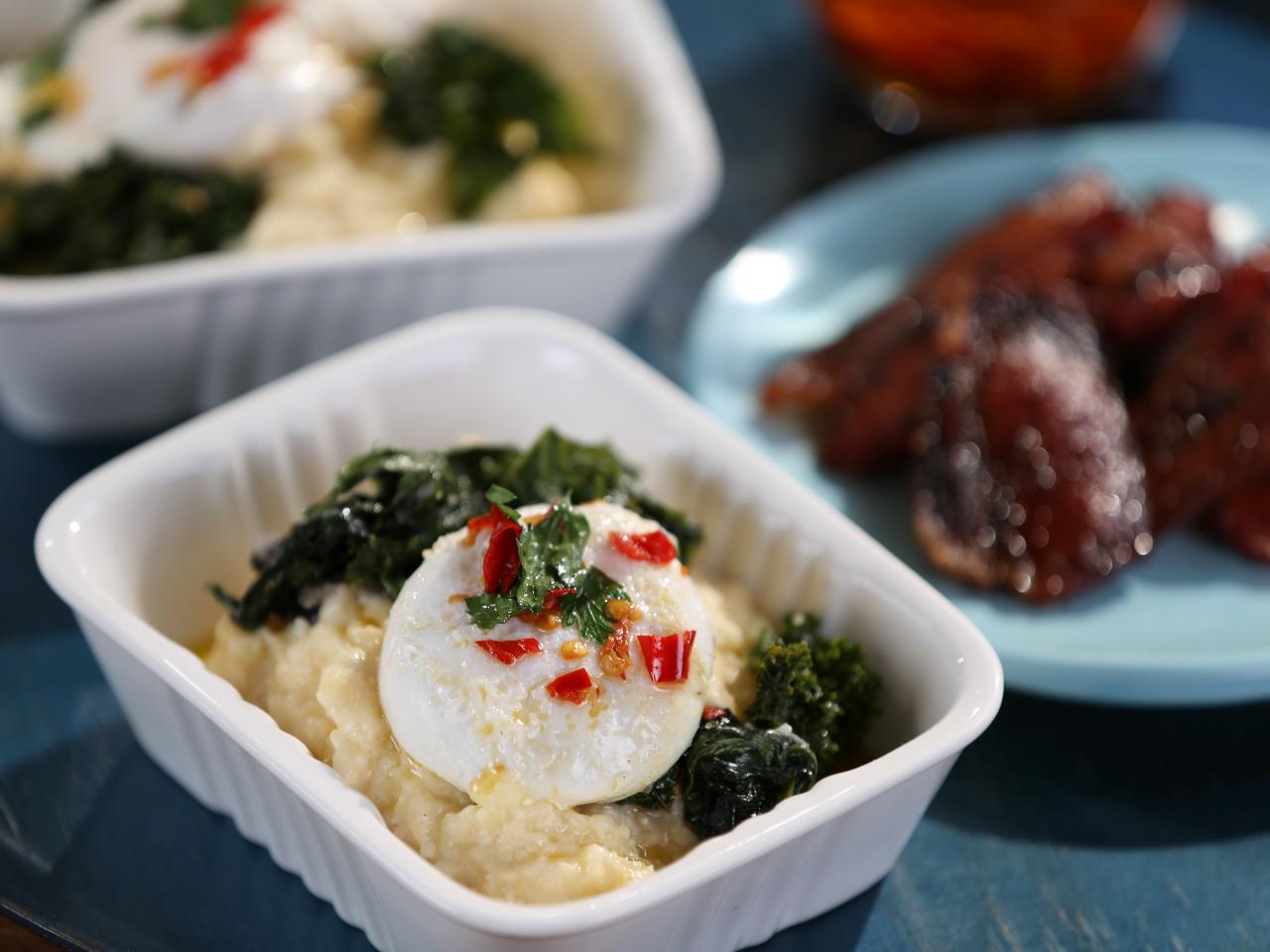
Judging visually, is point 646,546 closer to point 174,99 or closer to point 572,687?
point 572,687

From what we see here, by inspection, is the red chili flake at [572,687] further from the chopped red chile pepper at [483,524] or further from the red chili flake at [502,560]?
the chopped red chile pepper at [483,524]

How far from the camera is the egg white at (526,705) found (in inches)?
94.1

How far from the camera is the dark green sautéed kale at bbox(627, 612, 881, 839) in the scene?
2471mm

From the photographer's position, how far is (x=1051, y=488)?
348cm

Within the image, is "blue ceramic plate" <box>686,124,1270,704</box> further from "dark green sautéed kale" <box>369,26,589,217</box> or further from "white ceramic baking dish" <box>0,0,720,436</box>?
"dark green sautéed kale" <box>369,26,589,217</box>

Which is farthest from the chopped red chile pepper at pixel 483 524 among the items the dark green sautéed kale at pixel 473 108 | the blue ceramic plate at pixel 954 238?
the dark green sautéed kale at pixel 473 108

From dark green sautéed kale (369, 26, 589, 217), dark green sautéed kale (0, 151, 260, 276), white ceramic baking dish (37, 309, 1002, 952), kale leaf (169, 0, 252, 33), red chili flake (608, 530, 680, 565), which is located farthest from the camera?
dark green sautéed kale (369, 26, 589, 217)

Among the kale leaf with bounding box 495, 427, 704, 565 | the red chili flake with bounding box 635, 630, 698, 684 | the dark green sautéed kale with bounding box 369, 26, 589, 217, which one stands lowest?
the dark green sautéed kale with bounding box 369, 26, 589, 217

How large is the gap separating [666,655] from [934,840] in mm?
867

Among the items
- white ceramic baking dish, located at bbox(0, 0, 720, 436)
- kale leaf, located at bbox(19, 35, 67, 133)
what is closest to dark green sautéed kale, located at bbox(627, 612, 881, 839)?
white ceramic baking dish, located at bbox(0, 0, 720, 436)

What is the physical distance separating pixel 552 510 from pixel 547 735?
1.39 ft

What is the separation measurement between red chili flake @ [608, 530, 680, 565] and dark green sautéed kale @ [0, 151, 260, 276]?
177 cm

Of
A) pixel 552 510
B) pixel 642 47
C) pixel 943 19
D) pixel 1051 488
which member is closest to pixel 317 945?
pixel 552 510

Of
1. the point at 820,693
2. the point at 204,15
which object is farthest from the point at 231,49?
the point at 820,693
